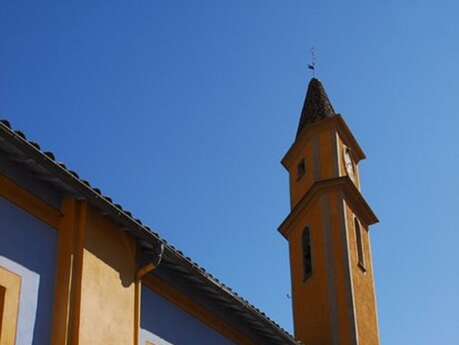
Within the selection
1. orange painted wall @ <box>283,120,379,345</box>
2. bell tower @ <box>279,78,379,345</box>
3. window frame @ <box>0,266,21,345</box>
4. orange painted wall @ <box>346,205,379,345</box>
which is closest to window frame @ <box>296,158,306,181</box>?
bell tower @ <box>279,78,379,345</box>

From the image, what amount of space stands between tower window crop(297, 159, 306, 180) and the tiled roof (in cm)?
931

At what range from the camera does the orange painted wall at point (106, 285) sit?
9711mm

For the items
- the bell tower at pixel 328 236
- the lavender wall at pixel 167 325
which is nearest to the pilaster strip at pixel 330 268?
the bell tower at pixel 328 236

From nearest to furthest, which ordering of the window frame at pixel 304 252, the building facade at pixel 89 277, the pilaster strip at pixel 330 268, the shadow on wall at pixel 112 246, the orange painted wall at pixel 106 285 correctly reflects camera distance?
the building facade at pixel 89 277
the orange painted wall at pixel 106 285
the shadow on wall at pixel 112 246
the pilaster strip at pixel 330 268
the window frame at pixel 304 252

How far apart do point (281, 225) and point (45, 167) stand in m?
14.0

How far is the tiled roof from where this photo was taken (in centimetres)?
922

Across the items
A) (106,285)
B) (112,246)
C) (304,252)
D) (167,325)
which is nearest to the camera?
(106,285)

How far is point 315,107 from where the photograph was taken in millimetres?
24547

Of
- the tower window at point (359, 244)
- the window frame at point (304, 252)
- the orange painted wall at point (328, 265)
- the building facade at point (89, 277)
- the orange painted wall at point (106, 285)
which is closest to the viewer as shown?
the building facade at point (89, 277)

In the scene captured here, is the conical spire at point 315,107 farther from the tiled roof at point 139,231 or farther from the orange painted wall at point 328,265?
the tiled roof at point 139,231

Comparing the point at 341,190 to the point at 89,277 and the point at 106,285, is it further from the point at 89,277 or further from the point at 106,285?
the point at 89,277

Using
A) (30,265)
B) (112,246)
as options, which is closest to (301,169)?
(112,246)

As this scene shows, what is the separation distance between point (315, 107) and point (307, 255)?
4.77m

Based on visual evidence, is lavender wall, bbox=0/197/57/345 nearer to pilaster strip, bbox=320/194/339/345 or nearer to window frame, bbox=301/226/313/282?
pilaster strip, bbox=320/194/339/345
